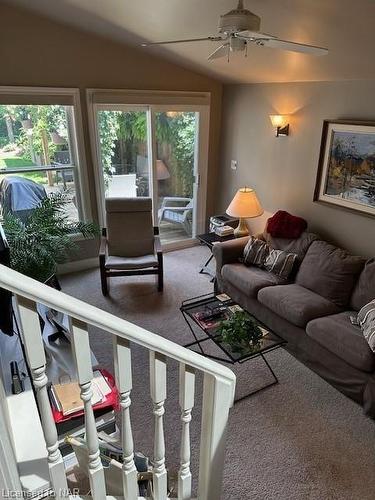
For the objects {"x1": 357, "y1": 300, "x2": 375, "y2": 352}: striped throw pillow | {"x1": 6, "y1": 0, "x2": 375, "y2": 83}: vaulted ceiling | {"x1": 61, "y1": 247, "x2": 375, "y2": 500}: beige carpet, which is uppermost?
{"x1": 6, "y1": 0, "x2": 375, "y2": 83}: vaulted ceiling

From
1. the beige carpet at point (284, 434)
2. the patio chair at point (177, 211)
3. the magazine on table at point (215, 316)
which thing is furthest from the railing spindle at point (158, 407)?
the patio chair at point (177, 211)

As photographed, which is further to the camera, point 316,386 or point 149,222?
point 149,222

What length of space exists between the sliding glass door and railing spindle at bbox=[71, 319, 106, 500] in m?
3.77

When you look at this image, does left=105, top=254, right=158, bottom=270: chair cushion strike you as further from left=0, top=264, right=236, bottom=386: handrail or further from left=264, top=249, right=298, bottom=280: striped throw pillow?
left=0, top=264, right=236, bottom=386: handrail

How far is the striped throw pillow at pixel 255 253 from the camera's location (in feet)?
12.0

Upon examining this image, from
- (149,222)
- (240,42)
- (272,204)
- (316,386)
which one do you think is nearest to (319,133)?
(272,204)

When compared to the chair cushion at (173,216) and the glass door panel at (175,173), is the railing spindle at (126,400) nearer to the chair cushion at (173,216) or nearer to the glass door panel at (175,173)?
the glass door panel at (175,173)

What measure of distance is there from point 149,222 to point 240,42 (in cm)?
251

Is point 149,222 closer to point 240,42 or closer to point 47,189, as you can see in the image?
point 47,189

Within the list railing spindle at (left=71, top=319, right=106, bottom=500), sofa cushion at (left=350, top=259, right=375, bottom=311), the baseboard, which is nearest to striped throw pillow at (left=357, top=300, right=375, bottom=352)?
sofa cushion at (left=350, top=259, right=375, bottom=311)

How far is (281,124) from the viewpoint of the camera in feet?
12.8

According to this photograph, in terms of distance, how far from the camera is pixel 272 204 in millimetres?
4328

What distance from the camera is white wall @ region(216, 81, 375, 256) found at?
3.28 m

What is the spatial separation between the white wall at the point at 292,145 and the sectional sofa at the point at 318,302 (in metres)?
0.31
